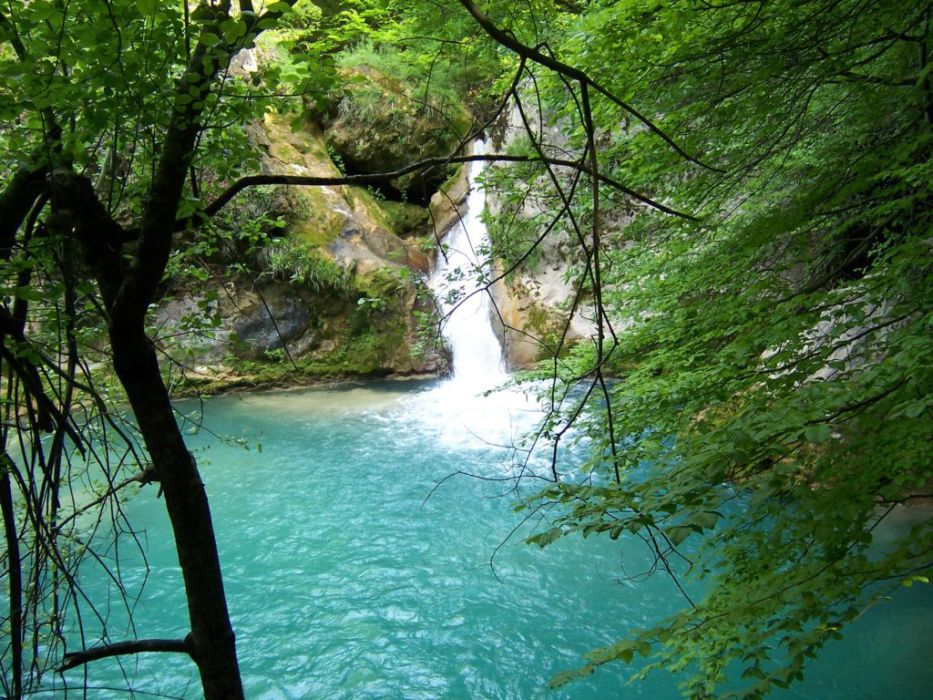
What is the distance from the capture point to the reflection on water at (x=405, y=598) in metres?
3.86

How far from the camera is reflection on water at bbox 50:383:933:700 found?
3.86 meters

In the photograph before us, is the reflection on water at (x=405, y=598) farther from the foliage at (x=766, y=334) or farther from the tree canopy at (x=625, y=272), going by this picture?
the tree canopy at (x=625, y=272)

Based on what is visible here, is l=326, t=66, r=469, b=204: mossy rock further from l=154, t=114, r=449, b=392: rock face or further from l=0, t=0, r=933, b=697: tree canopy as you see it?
l=0, t=0, r=933, b=697: tree canopy

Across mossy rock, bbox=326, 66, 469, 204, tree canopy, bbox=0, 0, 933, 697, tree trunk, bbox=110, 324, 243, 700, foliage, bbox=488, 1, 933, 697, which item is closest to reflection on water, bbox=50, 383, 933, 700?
foliage, bbox=488, 1, 933, 697

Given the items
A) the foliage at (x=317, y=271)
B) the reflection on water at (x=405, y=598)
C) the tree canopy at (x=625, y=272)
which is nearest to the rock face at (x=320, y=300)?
the foliage at (x=317, y=271)

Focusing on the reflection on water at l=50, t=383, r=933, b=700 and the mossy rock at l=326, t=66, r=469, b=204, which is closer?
the reflection on water at l=50, t=383, r=933, b=700

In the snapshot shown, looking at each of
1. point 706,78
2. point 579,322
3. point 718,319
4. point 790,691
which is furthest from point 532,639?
point 579,322

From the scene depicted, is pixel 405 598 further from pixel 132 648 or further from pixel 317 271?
pixel 317 271

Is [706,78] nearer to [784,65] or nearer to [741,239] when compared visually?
[784,65]

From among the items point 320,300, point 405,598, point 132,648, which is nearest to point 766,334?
point 132,648

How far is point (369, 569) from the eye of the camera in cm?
533

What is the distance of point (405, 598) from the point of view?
484 cm

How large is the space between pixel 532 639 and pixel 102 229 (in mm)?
4073

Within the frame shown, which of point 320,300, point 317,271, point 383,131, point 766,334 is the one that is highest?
point 383,131
